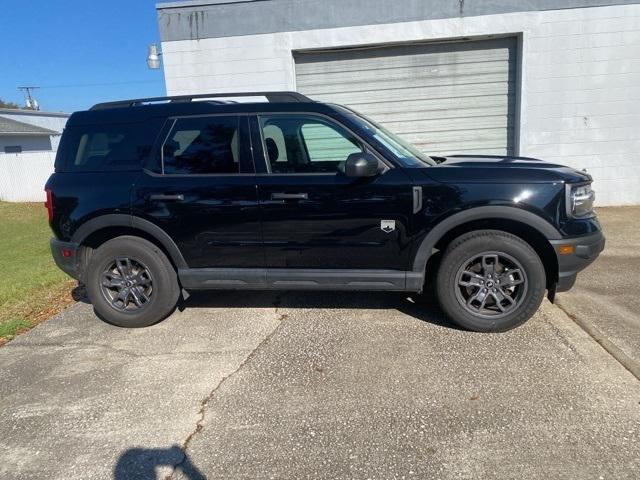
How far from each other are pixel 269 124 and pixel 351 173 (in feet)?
3.17

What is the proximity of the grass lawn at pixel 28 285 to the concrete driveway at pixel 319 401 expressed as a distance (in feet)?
1.83

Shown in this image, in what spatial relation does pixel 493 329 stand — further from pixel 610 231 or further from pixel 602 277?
pixel 610 231

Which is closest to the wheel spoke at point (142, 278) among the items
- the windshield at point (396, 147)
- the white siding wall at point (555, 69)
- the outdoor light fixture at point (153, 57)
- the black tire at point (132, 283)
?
the black tire at point (132, 283)

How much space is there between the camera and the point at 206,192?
4.12 metres

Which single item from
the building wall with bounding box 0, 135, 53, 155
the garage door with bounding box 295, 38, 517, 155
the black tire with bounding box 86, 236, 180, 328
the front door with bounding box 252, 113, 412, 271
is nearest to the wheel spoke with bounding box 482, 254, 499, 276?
the front door with bounding box 252, 113, 412, 271

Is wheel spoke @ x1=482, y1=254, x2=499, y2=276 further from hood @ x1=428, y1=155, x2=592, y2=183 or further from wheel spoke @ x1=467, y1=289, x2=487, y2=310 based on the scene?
hood @ x1=428, y1=155, x2=592, y2=183

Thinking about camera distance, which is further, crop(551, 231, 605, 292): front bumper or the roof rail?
the roof rail

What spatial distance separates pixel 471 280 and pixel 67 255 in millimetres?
3640

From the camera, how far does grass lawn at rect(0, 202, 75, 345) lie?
5.04 meters

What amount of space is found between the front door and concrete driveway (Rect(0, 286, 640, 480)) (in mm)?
691

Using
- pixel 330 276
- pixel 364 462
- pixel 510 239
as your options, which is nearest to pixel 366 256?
pixel 330 276

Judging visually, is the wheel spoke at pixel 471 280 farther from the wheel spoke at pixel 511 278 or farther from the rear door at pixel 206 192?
the rear door at pixel 206 192

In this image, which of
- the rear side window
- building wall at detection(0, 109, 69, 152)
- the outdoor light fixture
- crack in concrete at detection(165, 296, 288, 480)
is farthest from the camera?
building wall at detection(0, 109, 69, 152)

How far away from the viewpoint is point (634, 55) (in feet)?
28.2
